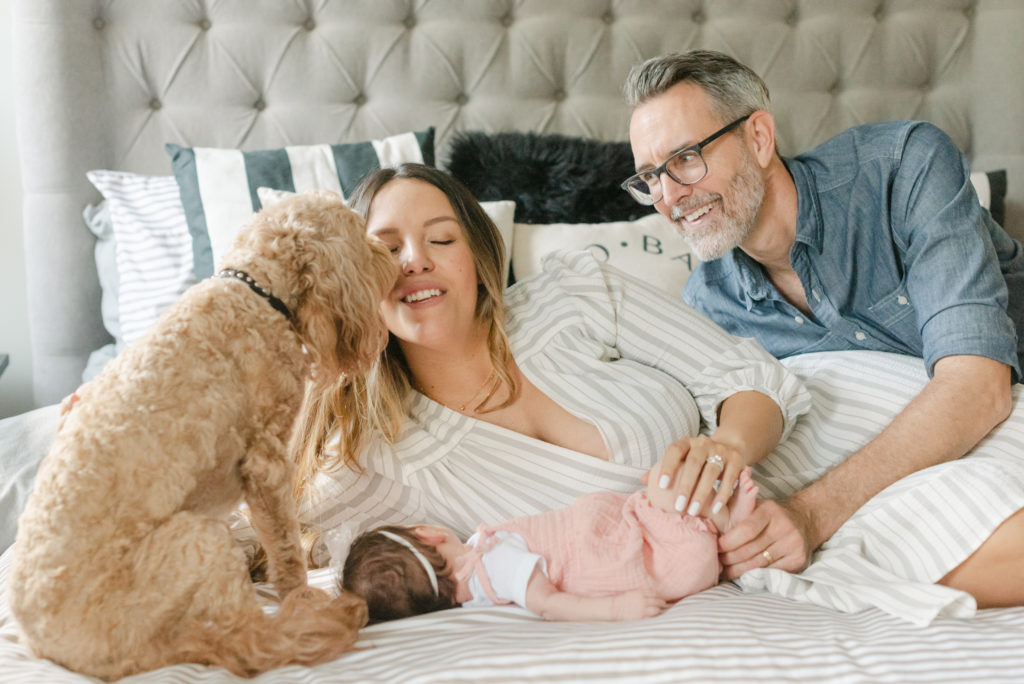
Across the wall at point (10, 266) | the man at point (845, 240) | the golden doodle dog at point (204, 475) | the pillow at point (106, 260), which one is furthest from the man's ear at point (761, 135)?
the wall at point (10, 266)

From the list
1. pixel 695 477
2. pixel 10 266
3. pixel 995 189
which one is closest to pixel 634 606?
pixel 695 477

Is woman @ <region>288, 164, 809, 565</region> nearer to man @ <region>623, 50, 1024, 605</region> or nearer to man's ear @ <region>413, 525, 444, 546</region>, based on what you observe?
man's ear @ <region>413, 525, 444, 546</region>

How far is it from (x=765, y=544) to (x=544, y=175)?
140cm

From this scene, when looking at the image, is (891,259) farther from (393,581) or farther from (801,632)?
(393,581)

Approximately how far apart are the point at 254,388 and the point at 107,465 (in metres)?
0.23

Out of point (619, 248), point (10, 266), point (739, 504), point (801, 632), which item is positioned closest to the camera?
point (801, 632)

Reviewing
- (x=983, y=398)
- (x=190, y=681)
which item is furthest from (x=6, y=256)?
(x=983, y=398)

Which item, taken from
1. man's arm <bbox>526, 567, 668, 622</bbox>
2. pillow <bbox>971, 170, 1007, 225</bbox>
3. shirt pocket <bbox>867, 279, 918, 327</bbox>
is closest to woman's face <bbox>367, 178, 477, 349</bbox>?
man's arm <bbox>526, 567, 668, 622</bbox>

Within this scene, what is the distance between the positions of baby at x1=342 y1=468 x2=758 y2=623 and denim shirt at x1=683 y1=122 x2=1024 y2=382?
67 centimetres

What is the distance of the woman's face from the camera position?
1.46m

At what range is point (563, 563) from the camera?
1.30m

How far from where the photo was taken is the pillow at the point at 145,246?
2123mm

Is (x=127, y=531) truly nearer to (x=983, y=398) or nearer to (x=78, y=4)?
A: (x=983, y=398)

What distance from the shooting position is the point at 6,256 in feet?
8.29
